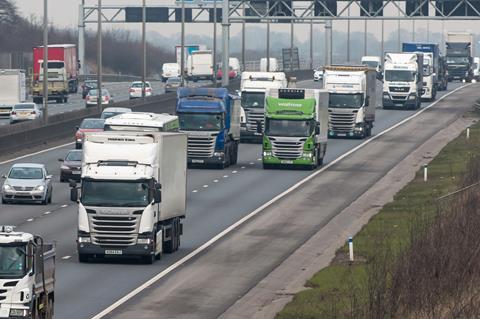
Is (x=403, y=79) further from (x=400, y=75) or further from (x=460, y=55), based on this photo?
(x=460, y=55)

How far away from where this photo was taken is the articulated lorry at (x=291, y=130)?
71.9 meters

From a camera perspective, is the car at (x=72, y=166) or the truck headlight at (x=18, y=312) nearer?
the truck headlight at (x=18, y=312)

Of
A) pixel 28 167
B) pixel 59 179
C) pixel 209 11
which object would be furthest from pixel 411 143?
pixel 209 11

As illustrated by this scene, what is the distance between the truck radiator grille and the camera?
71.8 metres

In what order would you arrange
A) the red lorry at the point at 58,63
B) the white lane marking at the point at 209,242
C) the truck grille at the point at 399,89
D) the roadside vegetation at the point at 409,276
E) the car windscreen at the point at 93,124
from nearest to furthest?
the roadside vegetation at the point at 409,276
the white lane marking at the point at 209,242
the car windscreen at the point at 93,124
the truck grille at the point at 399,89
the red lorry at the point at 58,63

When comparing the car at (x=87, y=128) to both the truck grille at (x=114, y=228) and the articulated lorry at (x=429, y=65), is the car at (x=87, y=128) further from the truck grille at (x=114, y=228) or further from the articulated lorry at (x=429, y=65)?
the articulated lorry at (x=429, y=65)

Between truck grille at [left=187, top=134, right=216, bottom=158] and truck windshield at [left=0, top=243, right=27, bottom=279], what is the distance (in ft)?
137

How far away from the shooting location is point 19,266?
2992 centimetres

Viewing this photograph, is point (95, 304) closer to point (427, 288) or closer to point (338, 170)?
point (427, 288)

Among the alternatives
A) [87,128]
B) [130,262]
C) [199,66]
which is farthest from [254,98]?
[199,66]

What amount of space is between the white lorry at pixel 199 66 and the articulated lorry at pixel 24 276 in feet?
452

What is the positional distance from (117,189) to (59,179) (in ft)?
84.8

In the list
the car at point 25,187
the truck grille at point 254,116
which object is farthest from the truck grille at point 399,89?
the car at point 25,187

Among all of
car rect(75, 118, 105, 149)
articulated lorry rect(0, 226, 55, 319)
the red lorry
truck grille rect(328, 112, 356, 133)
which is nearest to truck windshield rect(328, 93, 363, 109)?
truck grille rect(328, 112, 356, 133)
